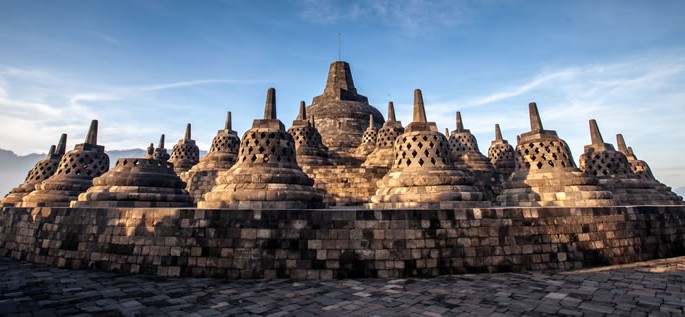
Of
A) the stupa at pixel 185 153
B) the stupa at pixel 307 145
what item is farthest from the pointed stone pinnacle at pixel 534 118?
the stupa at pixel 185 153

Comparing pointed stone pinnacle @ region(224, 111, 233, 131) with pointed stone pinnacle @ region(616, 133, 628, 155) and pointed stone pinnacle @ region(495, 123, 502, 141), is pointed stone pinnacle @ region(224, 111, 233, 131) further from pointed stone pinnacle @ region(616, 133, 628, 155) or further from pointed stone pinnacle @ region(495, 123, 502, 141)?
pointed stone pinnacle @ region(616, 133, 628, 155)

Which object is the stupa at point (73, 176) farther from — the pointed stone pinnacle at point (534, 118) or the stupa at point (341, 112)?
the pointed stone pinnacle at point (534, 118)

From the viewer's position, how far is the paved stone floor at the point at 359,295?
191 inches

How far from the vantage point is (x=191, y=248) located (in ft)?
24.2

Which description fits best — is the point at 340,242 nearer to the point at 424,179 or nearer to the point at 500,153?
the point at 424,179

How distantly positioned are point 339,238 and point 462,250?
2.87m

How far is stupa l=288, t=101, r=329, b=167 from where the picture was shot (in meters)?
17.2

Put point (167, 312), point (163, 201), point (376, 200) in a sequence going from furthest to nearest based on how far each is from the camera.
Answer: point (163, 201)
point (376, 200)
point (167, 312)

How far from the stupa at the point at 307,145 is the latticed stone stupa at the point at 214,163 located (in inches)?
A: 161

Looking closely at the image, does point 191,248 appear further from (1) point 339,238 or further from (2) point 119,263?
(1) point 339,238

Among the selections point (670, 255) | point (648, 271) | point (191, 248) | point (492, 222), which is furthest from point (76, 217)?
point (670, 255)

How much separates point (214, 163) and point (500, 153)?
19149 millimetres

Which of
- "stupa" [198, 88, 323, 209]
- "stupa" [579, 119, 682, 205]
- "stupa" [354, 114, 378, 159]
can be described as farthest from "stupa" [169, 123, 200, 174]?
"stupa" [579, 119, 682, 205]

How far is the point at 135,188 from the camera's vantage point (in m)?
10.8
